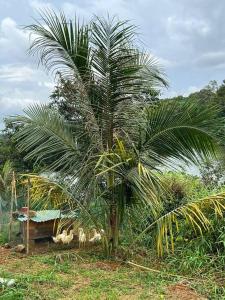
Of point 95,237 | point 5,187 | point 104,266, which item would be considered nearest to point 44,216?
point 95,237

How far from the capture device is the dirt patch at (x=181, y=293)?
481cm

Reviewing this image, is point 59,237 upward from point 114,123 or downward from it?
downward

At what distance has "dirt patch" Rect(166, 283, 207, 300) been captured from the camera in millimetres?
4809

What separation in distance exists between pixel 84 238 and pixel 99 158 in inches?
60.9

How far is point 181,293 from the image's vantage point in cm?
496

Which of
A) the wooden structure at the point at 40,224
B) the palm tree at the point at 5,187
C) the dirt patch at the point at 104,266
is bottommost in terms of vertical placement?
the dirt patch at the point at 104,266

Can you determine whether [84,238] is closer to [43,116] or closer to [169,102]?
[43,116]

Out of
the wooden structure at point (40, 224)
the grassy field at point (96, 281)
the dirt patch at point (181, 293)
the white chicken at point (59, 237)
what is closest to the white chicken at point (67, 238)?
the white chicken at point (59, 237)

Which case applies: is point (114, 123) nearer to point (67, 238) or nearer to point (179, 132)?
point (179, 132)

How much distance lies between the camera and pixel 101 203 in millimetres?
6793

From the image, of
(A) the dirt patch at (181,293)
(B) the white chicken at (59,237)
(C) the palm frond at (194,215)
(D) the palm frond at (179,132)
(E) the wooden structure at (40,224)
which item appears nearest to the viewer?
(A) the dirt patch at (181,293)

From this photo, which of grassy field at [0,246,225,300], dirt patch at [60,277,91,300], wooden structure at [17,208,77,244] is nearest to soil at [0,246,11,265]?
grassy field at [0,246,225,300]

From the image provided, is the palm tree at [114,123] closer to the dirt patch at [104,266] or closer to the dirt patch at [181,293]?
the dirt patch at [104,266]

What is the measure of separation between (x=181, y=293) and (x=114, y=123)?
2720 mm
